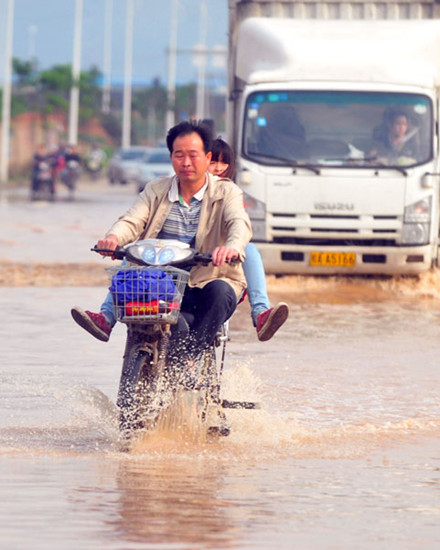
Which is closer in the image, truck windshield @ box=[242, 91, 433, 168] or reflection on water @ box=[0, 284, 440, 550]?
reflection on water @ box=[0, 284, 440, 550]

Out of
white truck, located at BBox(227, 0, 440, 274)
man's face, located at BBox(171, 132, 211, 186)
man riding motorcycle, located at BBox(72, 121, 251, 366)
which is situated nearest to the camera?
man riding motorcycle, located at BBox(72, 121, 251, 366)

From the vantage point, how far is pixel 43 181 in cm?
4269

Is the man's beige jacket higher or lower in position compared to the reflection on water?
higher

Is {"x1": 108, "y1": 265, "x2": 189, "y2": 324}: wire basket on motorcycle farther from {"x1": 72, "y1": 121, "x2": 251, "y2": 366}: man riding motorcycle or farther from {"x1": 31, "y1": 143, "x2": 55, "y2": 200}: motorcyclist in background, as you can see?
{"x1": 31, "y1": 143, "x2": 55, "y2": 200}: motorcyclist in background

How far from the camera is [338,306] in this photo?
15.4 m

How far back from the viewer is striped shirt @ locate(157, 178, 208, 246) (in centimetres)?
765

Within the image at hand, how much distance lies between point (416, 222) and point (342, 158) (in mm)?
1070

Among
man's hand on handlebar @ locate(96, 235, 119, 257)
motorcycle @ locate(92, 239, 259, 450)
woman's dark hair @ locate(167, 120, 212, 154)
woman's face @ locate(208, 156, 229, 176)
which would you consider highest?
woman's dark hair @ locate(167, 120, 212, 154)

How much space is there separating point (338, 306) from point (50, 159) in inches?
1123

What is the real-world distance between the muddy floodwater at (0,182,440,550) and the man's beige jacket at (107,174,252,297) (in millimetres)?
809

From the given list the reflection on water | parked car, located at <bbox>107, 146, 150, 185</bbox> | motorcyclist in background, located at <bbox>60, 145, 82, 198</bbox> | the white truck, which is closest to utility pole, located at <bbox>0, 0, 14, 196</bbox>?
parked car, located at <bbox>107, 146, 150, 185</bbox>

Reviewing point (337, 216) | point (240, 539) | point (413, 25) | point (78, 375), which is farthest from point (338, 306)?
point (240, 539)

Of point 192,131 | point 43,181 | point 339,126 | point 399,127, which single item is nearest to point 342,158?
point 339,126

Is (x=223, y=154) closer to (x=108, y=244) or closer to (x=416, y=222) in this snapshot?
(x=108, y=244)
